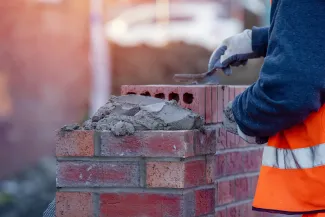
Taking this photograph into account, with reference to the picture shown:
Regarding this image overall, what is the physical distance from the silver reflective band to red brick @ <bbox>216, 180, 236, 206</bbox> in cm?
60

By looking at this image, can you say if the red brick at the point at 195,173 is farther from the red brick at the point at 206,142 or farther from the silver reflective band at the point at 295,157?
the silver reflective band at the point at 295,157

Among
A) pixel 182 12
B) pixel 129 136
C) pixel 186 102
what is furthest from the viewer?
pixel 182 12

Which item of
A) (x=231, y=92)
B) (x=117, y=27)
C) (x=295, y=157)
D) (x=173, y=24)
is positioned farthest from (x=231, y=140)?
(x=173, y=24)

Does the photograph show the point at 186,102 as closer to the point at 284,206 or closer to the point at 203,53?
the point at 284,206

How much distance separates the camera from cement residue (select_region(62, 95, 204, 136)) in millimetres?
2822

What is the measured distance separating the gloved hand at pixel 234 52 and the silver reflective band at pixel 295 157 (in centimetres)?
70

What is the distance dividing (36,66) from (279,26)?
6.59 m

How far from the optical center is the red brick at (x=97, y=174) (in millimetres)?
Result: 2791

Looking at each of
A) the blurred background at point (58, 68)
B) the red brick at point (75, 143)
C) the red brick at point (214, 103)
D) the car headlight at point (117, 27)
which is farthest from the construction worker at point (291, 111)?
the car headlight at point (117, 27)

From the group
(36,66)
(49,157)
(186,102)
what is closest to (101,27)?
(36,66)

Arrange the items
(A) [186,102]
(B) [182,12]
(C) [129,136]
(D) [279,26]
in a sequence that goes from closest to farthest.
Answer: (D) [279,26] < (C) [129,136] < (A) [186,102] < (B) [182,12]

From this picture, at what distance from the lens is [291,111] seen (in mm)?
2387

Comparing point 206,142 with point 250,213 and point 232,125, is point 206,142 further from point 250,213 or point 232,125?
point 250,213

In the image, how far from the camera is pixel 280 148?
2.54 metres
